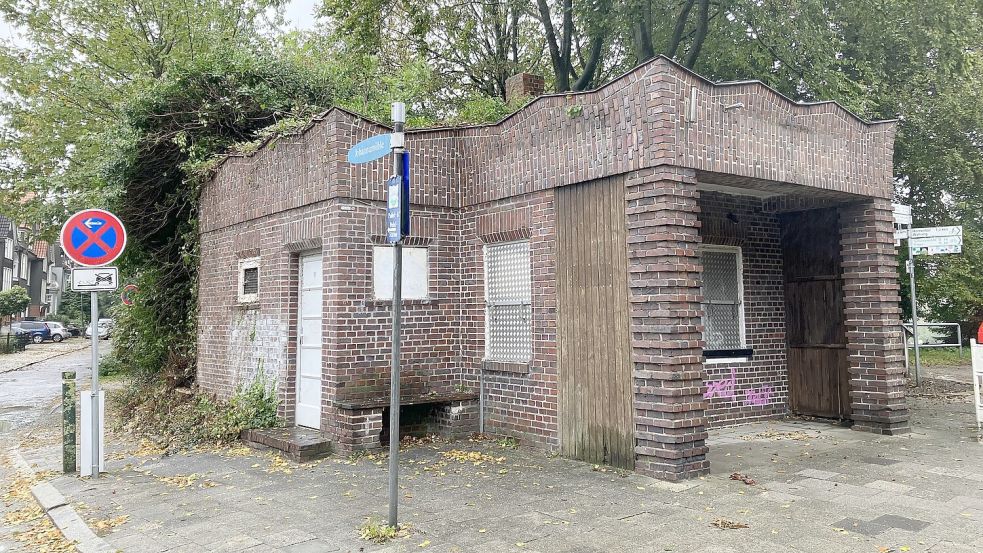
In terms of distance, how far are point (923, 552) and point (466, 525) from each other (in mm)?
3105

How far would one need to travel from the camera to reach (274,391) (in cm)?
920

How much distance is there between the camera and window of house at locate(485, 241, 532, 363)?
8422 millimetres

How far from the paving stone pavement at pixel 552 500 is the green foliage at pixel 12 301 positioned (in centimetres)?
4289

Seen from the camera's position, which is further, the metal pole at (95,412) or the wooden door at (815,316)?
the wooden door at (815,316)

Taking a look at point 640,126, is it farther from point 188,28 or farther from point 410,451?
point 188,28

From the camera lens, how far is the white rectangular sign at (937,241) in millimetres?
11477

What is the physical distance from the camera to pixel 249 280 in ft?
33.9

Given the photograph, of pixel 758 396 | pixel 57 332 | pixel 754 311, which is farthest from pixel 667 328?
pixel 57 332

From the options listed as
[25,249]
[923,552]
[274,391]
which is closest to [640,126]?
[923,552]

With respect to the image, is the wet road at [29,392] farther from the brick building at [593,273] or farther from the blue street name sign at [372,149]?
the blue street name sign at [372,149]

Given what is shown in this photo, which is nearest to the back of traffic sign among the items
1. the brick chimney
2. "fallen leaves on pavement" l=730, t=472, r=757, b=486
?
the brick chimney

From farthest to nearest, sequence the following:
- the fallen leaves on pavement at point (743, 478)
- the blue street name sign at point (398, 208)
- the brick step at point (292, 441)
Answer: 1. the brick step at point (292, 441)
2. the fallen leaves on pavement at point (743, 478)
3. the blue street name sign at point (398, 208)

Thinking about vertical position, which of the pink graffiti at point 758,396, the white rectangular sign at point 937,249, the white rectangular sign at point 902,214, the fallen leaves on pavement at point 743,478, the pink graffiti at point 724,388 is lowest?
the fallen leaves on pavement at point 743,478

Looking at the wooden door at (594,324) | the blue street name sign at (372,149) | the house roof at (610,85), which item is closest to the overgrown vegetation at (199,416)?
the house roof at (610,85)
